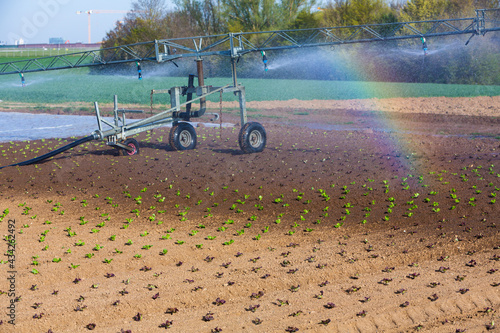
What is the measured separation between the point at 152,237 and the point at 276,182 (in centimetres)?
436

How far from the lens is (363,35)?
185ft

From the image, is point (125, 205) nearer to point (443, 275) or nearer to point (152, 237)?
point (152, 237)

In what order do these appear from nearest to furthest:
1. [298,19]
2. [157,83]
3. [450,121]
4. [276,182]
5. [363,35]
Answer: [276,182] < [450,121] < [363,35] < [157,83] < [298,19]

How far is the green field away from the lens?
42625 mm

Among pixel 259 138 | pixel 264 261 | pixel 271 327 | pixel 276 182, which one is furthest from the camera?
pixel 259 138

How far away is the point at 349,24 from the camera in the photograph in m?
63.2

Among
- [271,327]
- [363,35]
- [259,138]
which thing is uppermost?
[363,35]

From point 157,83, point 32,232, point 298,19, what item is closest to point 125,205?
point 32,232

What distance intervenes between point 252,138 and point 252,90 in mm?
34169

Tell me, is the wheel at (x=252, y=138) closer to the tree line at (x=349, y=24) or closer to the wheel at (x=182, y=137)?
the wheel at (x=182, y=137)

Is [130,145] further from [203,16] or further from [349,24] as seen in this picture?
[203,16]

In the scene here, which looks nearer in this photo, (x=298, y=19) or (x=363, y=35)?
(x=363, y=35)

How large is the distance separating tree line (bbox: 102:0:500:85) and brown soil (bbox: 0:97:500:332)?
38793 mm

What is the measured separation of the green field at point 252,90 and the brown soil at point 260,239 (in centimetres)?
2606
